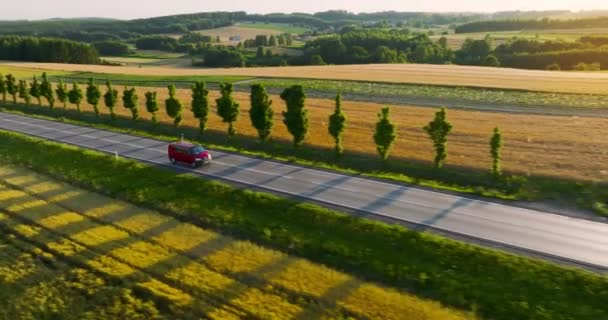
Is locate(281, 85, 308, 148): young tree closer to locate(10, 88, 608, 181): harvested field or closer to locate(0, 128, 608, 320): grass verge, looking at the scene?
locate(10, 88, 608, 181): harvested field

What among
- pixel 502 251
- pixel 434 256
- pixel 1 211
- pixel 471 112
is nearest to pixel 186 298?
pixel 434 256

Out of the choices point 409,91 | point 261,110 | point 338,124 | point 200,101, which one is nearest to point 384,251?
point 338,124

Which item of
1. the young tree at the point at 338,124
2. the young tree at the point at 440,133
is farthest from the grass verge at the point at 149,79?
the young tree at the point at 440,133

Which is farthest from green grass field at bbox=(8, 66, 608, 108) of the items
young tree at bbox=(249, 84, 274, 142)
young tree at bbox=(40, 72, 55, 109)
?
young tree at bbox=(249, 84, 274, 142)

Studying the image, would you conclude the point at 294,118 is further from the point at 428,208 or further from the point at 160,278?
the point at 160,278

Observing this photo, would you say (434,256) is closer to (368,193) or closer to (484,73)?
(368,193)

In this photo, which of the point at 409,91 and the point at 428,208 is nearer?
the point at 428,208
